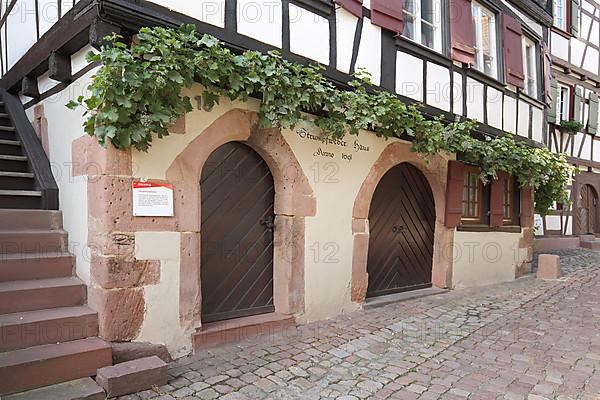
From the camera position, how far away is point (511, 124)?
7.84m

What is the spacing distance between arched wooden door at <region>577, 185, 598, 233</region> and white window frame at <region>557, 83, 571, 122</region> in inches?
100

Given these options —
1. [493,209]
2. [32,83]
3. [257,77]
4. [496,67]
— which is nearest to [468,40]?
[496,67]

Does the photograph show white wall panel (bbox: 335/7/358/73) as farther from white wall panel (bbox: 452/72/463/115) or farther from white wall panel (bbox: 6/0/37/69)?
white wall panel (bbox: 6/0/37/69)

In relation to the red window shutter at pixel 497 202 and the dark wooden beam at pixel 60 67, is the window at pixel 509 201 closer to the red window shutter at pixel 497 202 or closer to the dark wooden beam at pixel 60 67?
the red window shutter at pixel 497 202

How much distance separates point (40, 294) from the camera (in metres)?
3.16

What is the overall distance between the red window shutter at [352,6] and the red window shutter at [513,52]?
3.77m

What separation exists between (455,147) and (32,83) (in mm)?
4855

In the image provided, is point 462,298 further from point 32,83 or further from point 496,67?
point 32,83

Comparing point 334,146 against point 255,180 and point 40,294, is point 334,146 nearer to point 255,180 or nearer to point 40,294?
point 255,180

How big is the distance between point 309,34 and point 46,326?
3344 millimetres

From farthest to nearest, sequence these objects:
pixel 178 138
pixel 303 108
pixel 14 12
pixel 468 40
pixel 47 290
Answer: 1. pixel 468 40
2. pixel 14 12
3. pixel 303 108
4. pixel 178 138
5. pixel 47 290

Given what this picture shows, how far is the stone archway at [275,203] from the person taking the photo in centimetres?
349

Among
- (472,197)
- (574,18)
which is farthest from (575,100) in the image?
(472,197)

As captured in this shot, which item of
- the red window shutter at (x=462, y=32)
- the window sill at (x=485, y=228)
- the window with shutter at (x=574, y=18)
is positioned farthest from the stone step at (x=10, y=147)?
the window with shutter at (x=574, y=18)
